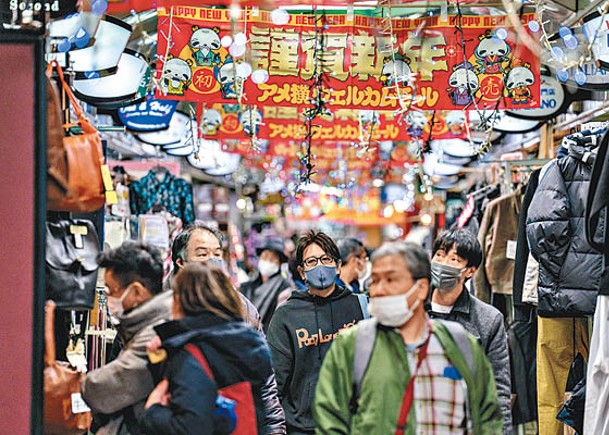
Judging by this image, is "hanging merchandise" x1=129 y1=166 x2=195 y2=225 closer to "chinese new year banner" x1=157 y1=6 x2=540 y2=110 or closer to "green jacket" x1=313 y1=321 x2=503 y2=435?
"chinese new year banner" x1=157 y1=6 x2=540 y2=110

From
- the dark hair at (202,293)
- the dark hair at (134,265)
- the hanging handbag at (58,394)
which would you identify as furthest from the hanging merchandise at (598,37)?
the hanging handbag at (58,394)

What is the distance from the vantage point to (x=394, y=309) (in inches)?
140

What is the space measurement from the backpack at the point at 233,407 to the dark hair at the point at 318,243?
64.9 inches

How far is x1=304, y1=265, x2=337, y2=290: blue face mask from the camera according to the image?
537 centimetres

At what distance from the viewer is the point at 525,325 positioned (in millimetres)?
8023

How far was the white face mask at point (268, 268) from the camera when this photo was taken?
423 inches

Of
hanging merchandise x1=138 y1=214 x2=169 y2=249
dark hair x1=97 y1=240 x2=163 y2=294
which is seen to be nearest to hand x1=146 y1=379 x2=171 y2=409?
dark hair x1=97 y1=240 x2=163 y2=294

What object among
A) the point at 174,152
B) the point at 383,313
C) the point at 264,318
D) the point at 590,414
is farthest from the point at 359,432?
the point at 174,152

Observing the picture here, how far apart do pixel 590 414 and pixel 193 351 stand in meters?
2.28

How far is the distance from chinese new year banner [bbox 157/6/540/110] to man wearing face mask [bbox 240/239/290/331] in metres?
3.67

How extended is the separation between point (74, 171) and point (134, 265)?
0.57 m

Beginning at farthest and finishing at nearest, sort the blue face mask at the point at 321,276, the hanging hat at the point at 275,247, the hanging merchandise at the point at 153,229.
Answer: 1. the hanging hat at the point at 275,247
2. the hanging merchandise at the point at 153,229
3. the blue face mask at the point at 321,276

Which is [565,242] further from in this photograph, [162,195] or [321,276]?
[162,195]

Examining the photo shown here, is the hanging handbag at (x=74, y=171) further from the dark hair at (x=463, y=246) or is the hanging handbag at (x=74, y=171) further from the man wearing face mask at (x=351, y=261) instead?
the man wearing face mask at (x=351, y=261)
